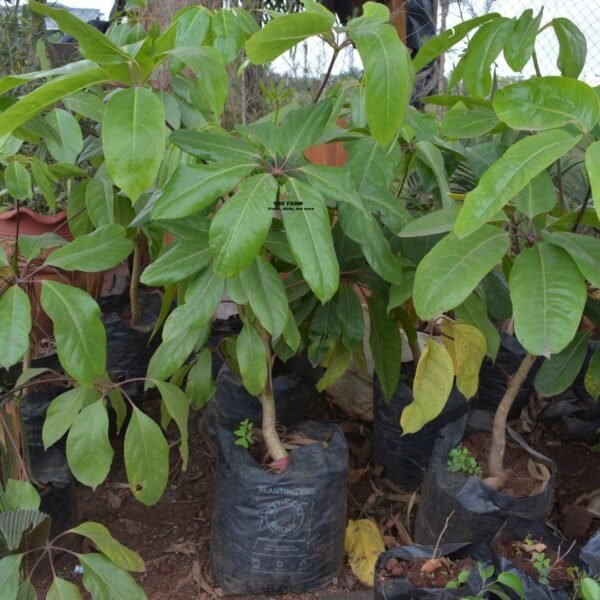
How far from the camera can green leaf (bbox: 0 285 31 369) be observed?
1173 mm

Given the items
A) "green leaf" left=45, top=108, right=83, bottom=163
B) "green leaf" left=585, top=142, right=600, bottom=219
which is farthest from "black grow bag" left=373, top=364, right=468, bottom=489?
"green leaf" left=585, top=142, right=600, bottom=219

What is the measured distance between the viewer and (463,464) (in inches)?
61.9

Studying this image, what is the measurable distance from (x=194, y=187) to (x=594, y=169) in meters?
0.57

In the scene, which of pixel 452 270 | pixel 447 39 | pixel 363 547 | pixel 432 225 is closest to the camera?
pixel 452 270

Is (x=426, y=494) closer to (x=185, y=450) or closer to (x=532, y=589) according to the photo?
(x=532, y=589)

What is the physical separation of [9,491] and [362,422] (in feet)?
4.28

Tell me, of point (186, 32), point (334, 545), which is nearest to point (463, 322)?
point (334, 545)

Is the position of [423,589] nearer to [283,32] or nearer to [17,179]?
[283,32]

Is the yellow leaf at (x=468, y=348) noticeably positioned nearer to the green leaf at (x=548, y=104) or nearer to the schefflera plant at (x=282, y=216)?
the schefflera plant at (x=282, y=216)

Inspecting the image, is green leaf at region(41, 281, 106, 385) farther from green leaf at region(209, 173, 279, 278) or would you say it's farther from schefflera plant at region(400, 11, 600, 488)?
schefflera plant at region(400, 11, 600, 488)

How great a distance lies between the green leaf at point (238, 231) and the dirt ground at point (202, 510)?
943 mm

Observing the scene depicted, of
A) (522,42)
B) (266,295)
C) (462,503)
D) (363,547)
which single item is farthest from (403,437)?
(522,42)

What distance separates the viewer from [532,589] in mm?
1207

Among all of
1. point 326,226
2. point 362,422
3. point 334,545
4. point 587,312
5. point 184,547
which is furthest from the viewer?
point 362,422
